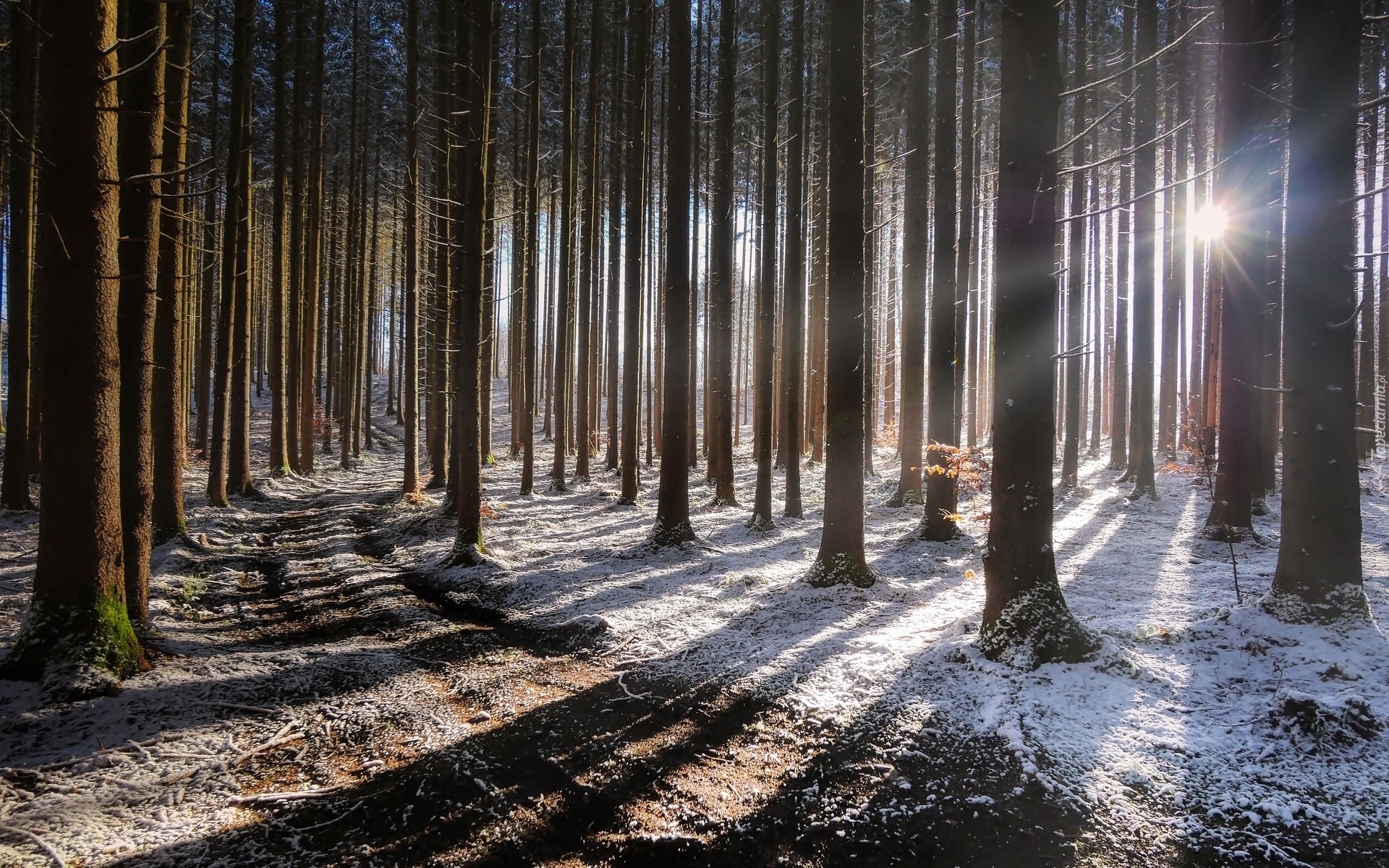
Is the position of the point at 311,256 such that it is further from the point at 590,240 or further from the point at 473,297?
the point at 473,297

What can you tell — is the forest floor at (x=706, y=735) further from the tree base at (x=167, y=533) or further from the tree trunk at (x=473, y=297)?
the tree base at (x=167, y=533)

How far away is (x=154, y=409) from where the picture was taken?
9.70m

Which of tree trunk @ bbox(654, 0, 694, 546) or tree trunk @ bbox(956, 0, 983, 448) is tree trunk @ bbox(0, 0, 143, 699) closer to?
tree trunk @ bbox(654, 0, 694, 546)

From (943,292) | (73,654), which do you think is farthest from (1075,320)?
(73,654)

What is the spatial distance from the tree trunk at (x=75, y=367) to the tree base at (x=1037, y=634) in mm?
7132

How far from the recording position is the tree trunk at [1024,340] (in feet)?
17.4

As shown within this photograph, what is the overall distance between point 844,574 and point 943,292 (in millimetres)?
5749

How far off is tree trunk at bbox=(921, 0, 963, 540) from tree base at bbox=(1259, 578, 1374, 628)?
536cm

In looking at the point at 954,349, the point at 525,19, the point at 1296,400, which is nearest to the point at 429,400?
the point at 525,19

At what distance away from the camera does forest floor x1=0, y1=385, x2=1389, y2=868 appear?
10.5ft

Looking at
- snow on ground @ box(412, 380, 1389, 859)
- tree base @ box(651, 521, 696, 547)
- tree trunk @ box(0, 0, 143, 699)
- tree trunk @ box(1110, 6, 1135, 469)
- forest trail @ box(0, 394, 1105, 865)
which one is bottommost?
forest trail @ box(0, 394, 1105, 865)

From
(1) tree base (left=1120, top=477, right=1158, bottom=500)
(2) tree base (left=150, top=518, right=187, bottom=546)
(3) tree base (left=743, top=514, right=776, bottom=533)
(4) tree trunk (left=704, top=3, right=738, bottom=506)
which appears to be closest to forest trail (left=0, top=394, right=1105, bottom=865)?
(2) tree base (left=150, top=518, right=187, bottom=546)

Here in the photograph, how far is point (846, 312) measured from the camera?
7891 millimetres

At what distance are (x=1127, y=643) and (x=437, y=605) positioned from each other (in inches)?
295
